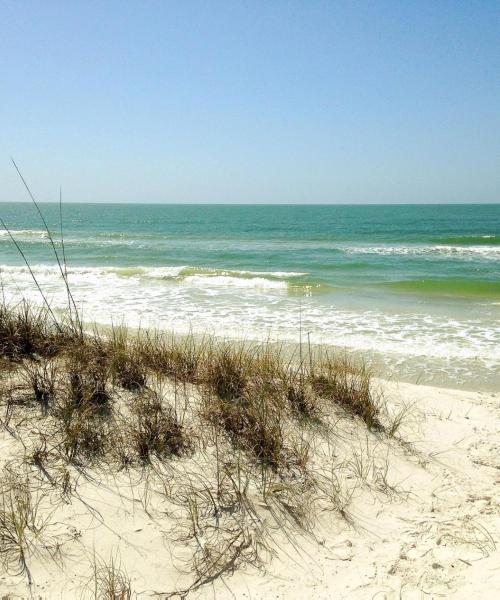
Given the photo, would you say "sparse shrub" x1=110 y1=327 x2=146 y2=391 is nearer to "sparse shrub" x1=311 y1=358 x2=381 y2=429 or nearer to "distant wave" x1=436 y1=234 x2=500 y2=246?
"sparse shrub" x1=311 y1=358 x2=381 y2=429

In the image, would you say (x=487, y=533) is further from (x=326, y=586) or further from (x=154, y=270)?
(x=154, y=270)

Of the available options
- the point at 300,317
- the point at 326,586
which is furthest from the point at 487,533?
the point at 300,317

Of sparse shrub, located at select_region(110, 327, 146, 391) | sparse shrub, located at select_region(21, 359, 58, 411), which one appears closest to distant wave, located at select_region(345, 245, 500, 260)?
sparse shrub, located at select_region(110, 327, 146, 391)

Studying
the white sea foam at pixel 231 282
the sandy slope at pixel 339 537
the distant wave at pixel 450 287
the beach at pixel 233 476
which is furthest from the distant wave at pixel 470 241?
the sandy slope at pixel 339 537

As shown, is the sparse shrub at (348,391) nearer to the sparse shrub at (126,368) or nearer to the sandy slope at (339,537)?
the sandy slope at (339,537)

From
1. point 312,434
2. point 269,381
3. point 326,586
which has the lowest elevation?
point 326,586

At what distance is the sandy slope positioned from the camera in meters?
2.32

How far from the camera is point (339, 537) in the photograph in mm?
2748

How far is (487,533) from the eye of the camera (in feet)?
9.13

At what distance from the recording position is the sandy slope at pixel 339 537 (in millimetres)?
2320

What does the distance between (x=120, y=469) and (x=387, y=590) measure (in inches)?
72.3

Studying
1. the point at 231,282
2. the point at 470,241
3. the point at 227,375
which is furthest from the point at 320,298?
the point at 470,241

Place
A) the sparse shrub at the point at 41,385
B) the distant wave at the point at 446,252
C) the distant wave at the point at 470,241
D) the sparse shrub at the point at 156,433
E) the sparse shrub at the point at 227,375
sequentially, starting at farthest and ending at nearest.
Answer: the distant wave at the point at 470,241 → the distant wave at the point at 446,252 → the sparse shrub at the point at 227,375 → the sparse shrub at the point at 41,385 → the sparse shrub at the point at 156,433

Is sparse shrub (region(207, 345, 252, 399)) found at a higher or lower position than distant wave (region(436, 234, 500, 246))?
lower
